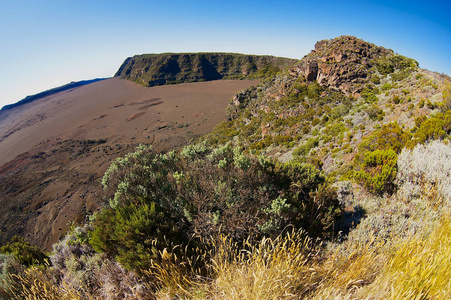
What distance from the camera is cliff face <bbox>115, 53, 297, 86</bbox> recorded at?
72688 millimetres

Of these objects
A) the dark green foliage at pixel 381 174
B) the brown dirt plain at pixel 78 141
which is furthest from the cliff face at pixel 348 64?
the brown dirt plain at pixel 78 141

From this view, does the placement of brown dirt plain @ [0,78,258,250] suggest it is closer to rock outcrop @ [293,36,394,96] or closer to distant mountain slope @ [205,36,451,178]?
distant mountain slope @ [205,36,451,178]

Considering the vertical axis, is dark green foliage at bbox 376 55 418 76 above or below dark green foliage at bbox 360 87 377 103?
above

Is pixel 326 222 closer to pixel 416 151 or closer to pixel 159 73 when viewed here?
pixel 416 151

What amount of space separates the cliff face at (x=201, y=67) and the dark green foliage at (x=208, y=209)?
69331 mm

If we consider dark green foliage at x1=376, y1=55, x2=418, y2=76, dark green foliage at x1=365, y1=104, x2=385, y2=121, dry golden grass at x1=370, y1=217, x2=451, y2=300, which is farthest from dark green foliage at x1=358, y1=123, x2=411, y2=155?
dark green foliage at x1=376, y1=55, x2=418, y2=76

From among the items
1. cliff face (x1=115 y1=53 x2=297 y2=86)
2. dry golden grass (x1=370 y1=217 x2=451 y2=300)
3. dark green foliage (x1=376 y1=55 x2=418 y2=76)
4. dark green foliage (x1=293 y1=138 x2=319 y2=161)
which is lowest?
dark green foliage (x1=293 y1=138 x2=319 y2=161)

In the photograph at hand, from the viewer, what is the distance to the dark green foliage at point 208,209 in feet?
10.8

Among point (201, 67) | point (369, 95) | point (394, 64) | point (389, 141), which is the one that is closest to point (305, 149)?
point (389, 141)

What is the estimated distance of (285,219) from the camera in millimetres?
3580

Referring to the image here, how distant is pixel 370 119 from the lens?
1230 centimetres

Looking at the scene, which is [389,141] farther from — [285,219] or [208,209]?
[208,209]

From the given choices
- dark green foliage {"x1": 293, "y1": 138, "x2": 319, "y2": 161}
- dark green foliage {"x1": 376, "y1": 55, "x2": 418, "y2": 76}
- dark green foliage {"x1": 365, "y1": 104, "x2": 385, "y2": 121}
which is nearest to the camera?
dark green foliage {"x1": 365, "y1": 104, "x2": 385, "y2": 121}

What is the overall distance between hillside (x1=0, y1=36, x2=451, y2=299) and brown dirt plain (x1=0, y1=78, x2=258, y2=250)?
4.75 feet
